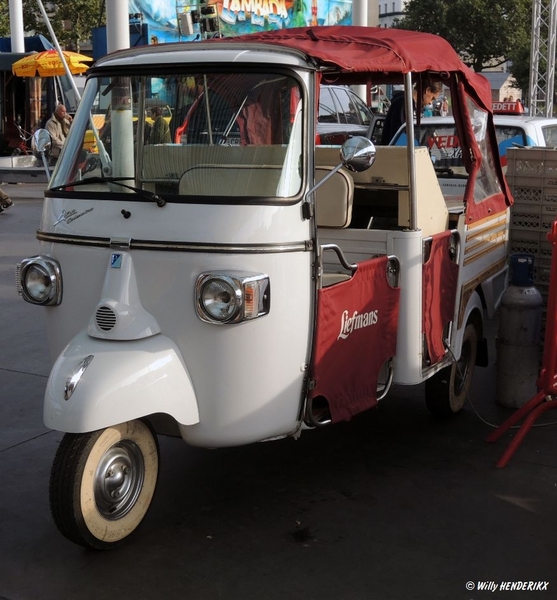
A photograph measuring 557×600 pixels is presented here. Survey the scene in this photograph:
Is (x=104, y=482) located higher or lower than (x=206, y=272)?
lower

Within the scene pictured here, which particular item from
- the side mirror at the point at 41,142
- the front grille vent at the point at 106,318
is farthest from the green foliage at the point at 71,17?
the front grille vent at the point at 106,318

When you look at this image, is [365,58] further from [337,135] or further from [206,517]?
[337,135]

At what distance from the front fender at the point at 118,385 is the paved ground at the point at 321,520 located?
0.67m

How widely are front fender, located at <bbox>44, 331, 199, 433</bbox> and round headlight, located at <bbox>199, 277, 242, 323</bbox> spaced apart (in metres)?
0.27

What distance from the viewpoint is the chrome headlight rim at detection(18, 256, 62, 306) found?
4492mm

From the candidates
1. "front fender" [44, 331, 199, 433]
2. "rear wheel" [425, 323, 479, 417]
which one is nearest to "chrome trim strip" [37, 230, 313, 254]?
"front fender" [44, 331, 199, 433]

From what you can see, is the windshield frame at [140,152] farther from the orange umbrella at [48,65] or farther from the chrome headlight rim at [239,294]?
the orange umbrella at [48,65]

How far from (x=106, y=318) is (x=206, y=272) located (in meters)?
0.52

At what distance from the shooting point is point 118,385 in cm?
388

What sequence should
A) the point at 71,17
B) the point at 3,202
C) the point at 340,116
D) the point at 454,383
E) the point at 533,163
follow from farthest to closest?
the point at 71,17
the point at 340,116
the point at 3,202
the point at 533,163
the point at 454,383

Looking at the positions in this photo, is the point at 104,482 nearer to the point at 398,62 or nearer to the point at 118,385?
the point at 118,385

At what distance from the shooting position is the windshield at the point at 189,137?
431 centimetres

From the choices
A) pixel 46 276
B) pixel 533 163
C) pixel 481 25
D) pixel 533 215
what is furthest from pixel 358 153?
pixel 481 25

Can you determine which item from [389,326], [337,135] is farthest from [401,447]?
[337,135]
